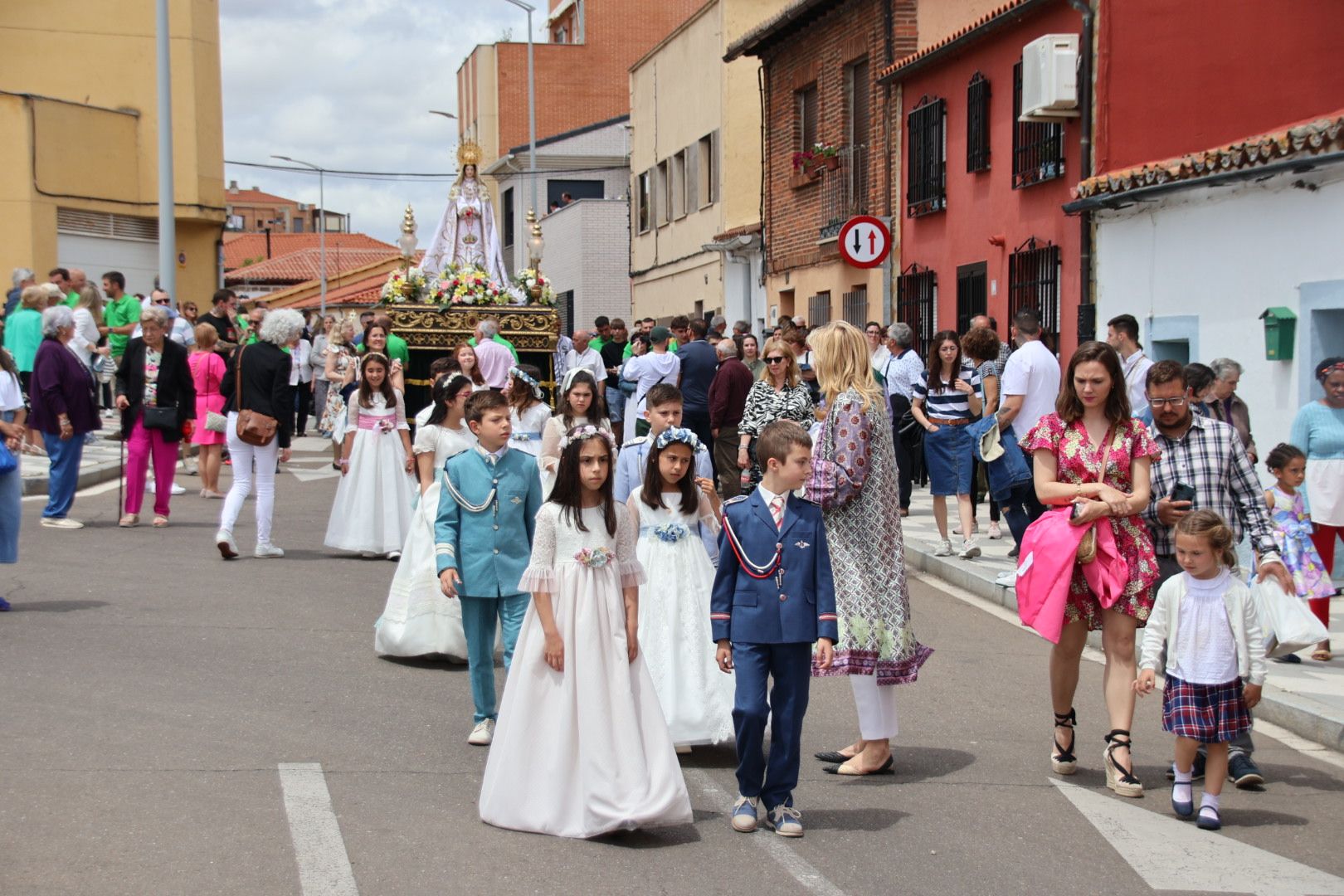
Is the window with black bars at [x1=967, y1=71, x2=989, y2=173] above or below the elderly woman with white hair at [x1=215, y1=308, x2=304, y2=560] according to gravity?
above

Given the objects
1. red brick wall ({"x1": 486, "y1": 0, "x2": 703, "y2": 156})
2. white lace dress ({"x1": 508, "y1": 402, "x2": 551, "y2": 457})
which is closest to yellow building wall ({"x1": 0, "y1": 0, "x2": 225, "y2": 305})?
red brick wall ({"x1": 486, "y1": 0, "x2": 703, "y2": 156})

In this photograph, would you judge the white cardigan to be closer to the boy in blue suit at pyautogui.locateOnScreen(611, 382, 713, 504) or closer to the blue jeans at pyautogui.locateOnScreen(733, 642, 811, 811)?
the blue jeans at pyautogui.locateOnScreen(733, 642, 811, 811)

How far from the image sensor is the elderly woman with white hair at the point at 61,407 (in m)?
13.7

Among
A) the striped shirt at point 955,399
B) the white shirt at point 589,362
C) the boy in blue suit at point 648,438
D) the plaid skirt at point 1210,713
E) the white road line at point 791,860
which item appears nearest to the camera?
the white road line at point 791,860

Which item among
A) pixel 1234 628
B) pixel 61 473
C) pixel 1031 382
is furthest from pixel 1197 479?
pixel 61 473

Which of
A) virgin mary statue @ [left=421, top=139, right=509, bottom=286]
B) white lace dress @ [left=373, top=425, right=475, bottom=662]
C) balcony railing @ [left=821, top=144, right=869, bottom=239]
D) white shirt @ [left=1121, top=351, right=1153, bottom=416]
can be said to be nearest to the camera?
white lace dress @ [left=373, top=425, right=475, bottom=662]

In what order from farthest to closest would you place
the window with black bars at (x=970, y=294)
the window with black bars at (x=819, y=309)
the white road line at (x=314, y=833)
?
the window with black bars at (x=819, y=309)
the window with black bars at (x=970, y=294)
the white road line at (x=314, y=833)

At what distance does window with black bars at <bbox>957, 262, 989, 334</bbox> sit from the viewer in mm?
20328

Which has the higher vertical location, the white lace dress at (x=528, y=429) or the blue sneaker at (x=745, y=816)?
the white lace dress at (x=528, y=429)

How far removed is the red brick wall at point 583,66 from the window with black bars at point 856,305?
114ft

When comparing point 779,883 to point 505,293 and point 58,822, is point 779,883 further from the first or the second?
point 505,293

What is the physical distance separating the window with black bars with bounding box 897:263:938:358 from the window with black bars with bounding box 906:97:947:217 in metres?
0.85

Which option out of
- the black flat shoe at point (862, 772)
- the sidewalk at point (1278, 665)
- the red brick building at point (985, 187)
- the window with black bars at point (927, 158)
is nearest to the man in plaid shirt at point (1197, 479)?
the sidewalk at point (1278, 665)

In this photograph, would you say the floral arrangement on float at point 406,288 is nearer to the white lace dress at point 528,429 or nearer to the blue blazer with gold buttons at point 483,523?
the white lace dress at point 528,429
